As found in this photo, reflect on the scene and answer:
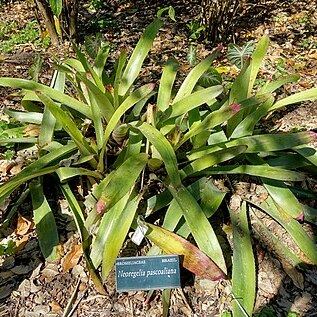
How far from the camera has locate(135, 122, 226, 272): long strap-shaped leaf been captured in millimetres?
1947

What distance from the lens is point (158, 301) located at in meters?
2.00

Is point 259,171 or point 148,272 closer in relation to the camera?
point 148,272

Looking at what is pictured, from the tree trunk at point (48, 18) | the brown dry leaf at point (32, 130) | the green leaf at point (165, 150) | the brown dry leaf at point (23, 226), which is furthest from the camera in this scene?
the tree trunk at point (48, 18)

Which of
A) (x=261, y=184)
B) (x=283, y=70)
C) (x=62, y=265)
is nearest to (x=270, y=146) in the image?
(x=261, y=184)

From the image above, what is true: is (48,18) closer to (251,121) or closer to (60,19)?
(60,19)

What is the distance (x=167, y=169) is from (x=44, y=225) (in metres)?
0.65

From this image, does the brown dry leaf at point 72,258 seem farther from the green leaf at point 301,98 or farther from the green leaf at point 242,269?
the green leaf at point 301,98

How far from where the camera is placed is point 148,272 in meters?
1.88

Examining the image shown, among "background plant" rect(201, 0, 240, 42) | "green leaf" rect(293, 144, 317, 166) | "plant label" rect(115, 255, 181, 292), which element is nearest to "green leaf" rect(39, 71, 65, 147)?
"plant label" rect(115, 255, 181, 292)

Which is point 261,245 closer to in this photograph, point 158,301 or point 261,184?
point 261,184

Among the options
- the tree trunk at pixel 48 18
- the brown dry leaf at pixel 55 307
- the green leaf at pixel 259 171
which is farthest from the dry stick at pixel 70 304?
the tree trunk at pixel 48 18

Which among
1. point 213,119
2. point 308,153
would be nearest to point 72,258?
point 213,119

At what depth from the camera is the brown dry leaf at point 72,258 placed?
6.90 ft

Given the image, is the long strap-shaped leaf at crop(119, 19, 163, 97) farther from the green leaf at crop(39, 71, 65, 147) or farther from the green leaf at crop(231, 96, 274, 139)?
the green leaf at crop(231, 96, 274, 139)
